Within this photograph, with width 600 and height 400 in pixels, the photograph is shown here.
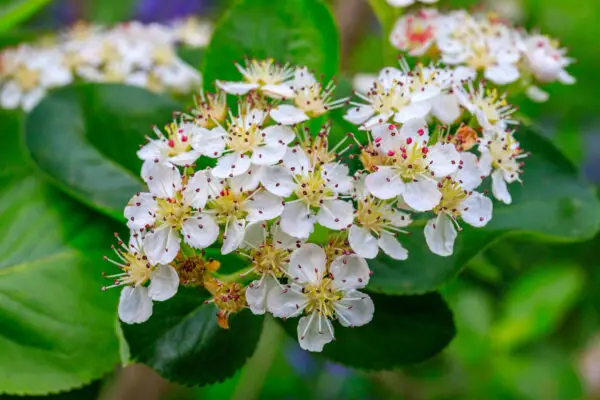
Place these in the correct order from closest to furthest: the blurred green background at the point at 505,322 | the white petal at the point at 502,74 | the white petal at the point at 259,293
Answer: the white petal at the point at 259,293 < the white petal at the point at 502,74 < the blurred green background at the point at 505,322

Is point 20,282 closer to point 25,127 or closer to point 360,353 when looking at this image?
point 25,127

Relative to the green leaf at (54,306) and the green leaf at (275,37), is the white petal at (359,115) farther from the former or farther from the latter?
the green leaf at (54,306)

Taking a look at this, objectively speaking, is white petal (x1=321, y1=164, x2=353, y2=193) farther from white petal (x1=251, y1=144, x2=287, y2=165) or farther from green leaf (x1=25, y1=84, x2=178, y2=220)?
green leaf (x1=25, y1=84, x2=178, y2=220)

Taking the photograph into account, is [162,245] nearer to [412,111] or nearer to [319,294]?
[319,294]

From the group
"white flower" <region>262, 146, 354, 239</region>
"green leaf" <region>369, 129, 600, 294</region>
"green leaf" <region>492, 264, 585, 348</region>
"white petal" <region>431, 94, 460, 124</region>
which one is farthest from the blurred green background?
"white flower" <region>262, 146, 354, 239</region>

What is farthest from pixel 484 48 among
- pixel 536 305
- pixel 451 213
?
pixel 536 305

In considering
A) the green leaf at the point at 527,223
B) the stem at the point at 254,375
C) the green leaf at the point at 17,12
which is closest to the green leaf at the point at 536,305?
the stem at the point at 254,375
